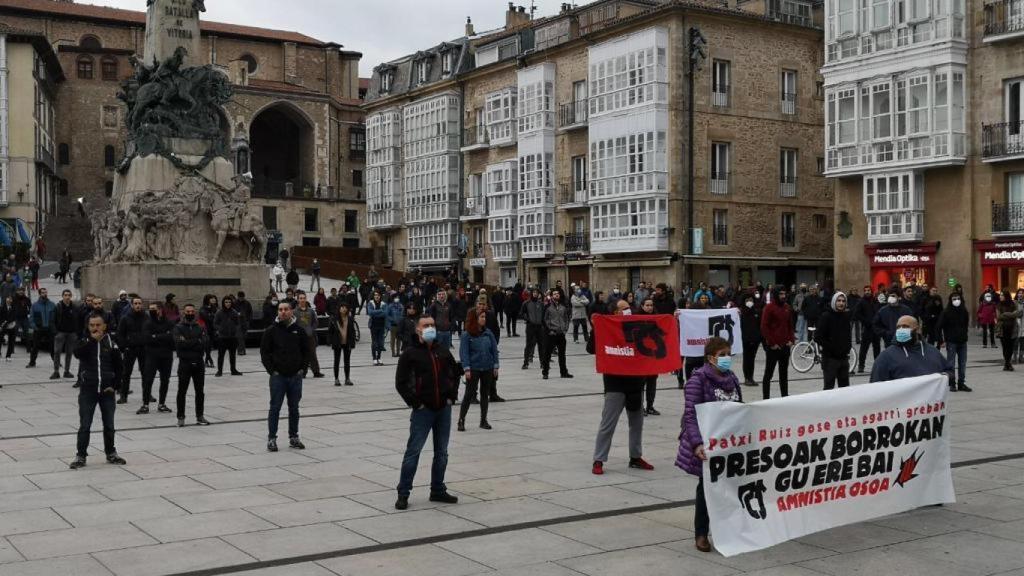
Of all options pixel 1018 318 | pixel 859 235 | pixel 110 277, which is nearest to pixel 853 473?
pixel 1018 318

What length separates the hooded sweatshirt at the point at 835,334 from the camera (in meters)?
14.8

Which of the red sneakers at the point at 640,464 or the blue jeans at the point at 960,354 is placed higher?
the blue jeans at the point at 960,354

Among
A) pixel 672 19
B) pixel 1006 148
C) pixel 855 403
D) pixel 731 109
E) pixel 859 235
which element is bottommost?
pixel 855 403

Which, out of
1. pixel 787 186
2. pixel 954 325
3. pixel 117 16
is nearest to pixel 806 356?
pixel 954 325

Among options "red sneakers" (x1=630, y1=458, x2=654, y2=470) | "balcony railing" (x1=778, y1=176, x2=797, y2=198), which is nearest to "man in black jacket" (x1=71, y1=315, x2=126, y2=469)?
"red sneakers" (x1=630, y1=458, x2=654, y2=470)

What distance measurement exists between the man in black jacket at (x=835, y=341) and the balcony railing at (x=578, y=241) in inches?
1338

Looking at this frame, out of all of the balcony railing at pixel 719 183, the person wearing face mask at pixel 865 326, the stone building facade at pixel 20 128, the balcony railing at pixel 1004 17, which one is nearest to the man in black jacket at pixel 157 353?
the person wearing face mask at pixel 865 326

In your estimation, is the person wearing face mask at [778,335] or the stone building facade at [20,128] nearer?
the person wearing face mask at [778,335]

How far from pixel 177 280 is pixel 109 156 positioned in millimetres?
54286

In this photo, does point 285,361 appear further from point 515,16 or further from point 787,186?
point 515,16

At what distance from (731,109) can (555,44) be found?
406 inches

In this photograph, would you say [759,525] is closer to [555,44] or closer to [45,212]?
[555,44]

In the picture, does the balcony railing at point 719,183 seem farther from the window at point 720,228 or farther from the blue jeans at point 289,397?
the blue jeans at point 289,397

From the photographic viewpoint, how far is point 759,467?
7.69 m
